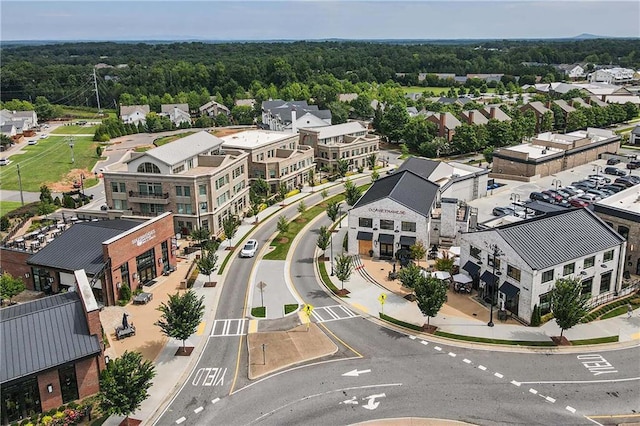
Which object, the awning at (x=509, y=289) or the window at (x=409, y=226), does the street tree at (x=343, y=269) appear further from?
the awning at (x=509, y=289)

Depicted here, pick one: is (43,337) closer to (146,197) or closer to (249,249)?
(249,249)

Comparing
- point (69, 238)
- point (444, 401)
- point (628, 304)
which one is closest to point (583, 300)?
point (628, 304)

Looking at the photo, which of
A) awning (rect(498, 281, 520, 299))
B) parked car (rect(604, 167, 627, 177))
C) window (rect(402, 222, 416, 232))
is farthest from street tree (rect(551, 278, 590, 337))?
parked car (rect(604, 167, 627, 177))

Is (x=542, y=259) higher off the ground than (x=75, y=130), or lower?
higher

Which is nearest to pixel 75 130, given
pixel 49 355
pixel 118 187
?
pixel 118 187

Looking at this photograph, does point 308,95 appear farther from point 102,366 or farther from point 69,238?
point 102,366
